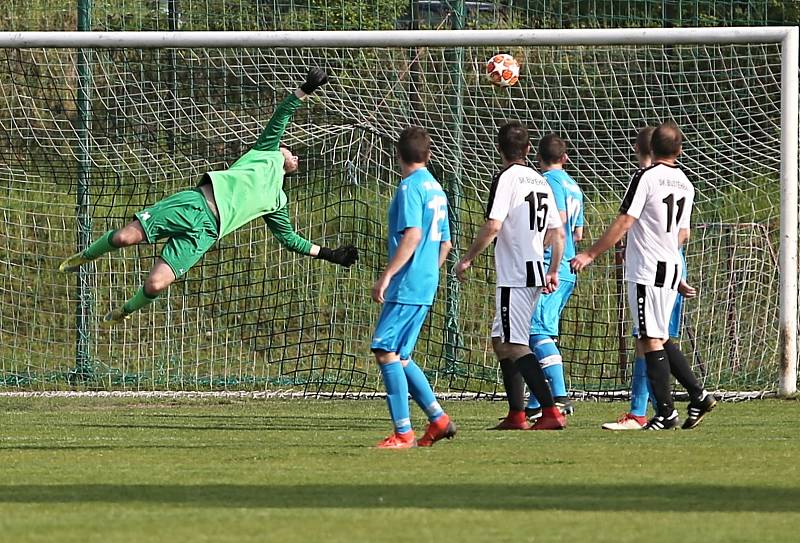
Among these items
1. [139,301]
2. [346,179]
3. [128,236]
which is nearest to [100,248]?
[128,236]

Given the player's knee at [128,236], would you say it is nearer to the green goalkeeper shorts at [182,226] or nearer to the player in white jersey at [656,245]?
the green goalkeeper shorts at [182,226]

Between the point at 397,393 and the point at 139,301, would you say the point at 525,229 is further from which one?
the point at 139,301

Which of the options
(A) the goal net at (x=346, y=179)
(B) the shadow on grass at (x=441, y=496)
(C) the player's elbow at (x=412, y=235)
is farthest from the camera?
(A) the goal net at (x=346, y=179)

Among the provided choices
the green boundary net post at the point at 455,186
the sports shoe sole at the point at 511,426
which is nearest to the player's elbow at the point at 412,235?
the sports shoe sole at the point at 511,426

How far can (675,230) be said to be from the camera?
958cm

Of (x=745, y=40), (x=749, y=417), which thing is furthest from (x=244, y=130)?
(x=749, y=417)

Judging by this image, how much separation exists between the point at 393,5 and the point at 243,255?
2.95 meters

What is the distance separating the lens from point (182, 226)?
10.6 m

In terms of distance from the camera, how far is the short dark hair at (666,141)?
31.3 feet

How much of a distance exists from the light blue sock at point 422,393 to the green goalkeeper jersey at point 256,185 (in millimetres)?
2378

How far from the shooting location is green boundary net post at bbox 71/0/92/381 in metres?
14.2

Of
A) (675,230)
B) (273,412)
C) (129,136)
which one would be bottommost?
(273,412)

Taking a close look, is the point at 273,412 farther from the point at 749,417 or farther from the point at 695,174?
the point at 695,174

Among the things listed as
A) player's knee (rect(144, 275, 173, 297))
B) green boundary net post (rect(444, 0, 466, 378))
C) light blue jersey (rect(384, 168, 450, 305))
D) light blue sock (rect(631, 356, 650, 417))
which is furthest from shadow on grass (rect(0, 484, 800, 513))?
green boundary net post (rect(444, 0, 466, 378))
